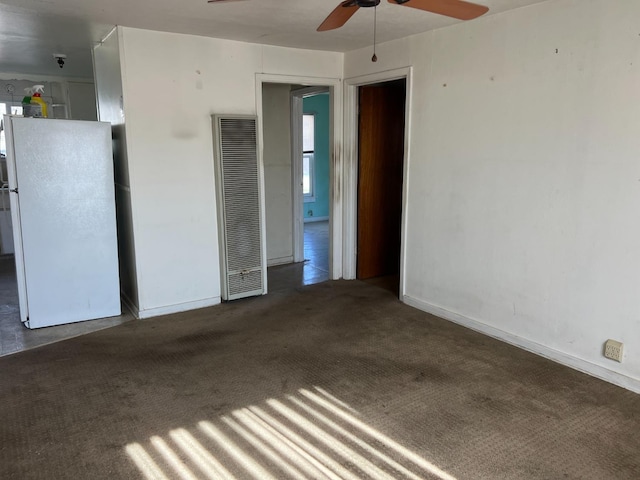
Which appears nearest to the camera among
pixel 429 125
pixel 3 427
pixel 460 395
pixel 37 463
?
pixel 37 463

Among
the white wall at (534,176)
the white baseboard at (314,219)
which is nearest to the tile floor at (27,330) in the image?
the white wall at (534,176)

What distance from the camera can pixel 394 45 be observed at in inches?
155

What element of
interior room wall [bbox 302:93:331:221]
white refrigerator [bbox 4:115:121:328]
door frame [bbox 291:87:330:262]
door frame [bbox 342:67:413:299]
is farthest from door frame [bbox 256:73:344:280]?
interior room wall [bbox 302:93:331:221]

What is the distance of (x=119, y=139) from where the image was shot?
3.81m

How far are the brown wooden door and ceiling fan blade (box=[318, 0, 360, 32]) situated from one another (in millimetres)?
2110

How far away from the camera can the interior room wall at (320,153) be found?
855 centimetres

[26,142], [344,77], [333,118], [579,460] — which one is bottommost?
[579,460]

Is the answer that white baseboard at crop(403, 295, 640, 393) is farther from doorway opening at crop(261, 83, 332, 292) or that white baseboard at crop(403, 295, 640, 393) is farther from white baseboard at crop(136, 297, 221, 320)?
white baseboard at crop(136, 297, 221, 320)

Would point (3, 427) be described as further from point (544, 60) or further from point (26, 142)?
point (544, 60)

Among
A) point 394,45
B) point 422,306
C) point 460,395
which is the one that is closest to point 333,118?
point 394,45

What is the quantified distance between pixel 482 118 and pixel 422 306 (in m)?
1.60

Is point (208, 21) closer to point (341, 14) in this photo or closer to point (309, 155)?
point (341, 14)

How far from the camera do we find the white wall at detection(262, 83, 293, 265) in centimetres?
526

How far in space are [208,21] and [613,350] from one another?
3.33m
